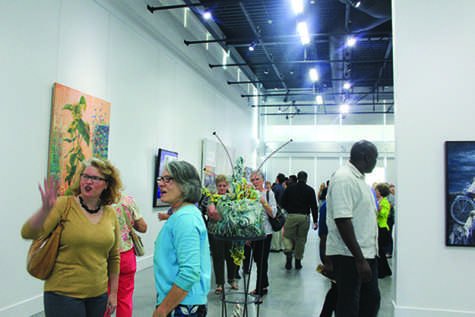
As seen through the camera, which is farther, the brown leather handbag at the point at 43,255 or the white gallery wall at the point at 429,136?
the white gallery wall at the point at 429,136

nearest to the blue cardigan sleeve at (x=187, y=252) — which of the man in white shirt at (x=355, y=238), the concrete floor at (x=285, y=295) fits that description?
the man in white shirt at (x=355, y=238)

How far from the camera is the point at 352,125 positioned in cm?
1717

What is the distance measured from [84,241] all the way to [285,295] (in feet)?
11.4

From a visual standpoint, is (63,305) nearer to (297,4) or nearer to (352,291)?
(352,291)

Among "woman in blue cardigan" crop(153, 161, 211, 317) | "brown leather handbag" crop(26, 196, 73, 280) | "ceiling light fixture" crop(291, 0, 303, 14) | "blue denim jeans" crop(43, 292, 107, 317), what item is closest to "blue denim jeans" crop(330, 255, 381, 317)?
"woman in blue cardigan" crop(153, 161, 211, 317)

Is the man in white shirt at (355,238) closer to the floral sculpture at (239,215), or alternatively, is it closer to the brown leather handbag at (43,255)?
the floral sculpture at (239,215)

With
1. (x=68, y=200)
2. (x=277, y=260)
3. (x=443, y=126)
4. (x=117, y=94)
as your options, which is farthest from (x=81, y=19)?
(x=277, y=260)

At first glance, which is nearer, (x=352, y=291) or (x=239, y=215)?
(x=352, y=291)

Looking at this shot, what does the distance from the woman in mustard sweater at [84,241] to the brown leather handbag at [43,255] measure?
3 centimetres

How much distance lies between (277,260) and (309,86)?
9.22m

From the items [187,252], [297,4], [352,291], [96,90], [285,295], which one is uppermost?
[297,4]

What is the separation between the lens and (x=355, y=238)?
2.46 meters

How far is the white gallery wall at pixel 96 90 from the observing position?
3.76 m

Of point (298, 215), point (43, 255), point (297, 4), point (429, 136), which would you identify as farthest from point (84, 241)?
point (297, 4)
